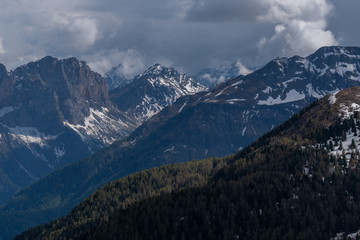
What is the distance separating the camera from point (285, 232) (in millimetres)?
198625

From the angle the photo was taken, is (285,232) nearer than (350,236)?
No

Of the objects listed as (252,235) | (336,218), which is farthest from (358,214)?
(252,235)

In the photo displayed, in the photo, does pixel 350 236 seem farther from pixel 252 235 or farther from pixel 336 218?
pixel 252 235

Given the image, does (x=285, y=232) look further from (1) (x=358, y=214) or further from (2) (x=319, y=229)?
(1) (x=358, y=214)

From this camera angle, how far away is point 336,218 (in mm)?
198875

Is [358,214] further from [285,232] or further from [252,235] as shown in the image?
[252,235]

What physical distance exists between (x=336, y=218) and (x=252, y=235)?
32.1 metres

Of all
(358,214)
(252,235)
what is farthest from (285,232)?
(358,214)

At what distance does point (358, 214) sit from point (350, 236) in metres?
16.1

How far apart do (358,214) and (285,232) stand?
93.4 feet

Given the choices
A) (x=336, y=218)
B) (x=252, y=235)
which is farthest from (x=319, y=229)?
(x=252, y=235)

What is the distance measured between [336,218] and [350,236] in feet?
42.9

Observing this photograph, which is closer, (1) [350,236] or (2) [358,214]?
(1) [350,236]

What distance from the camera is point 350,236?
186500 millimetres
